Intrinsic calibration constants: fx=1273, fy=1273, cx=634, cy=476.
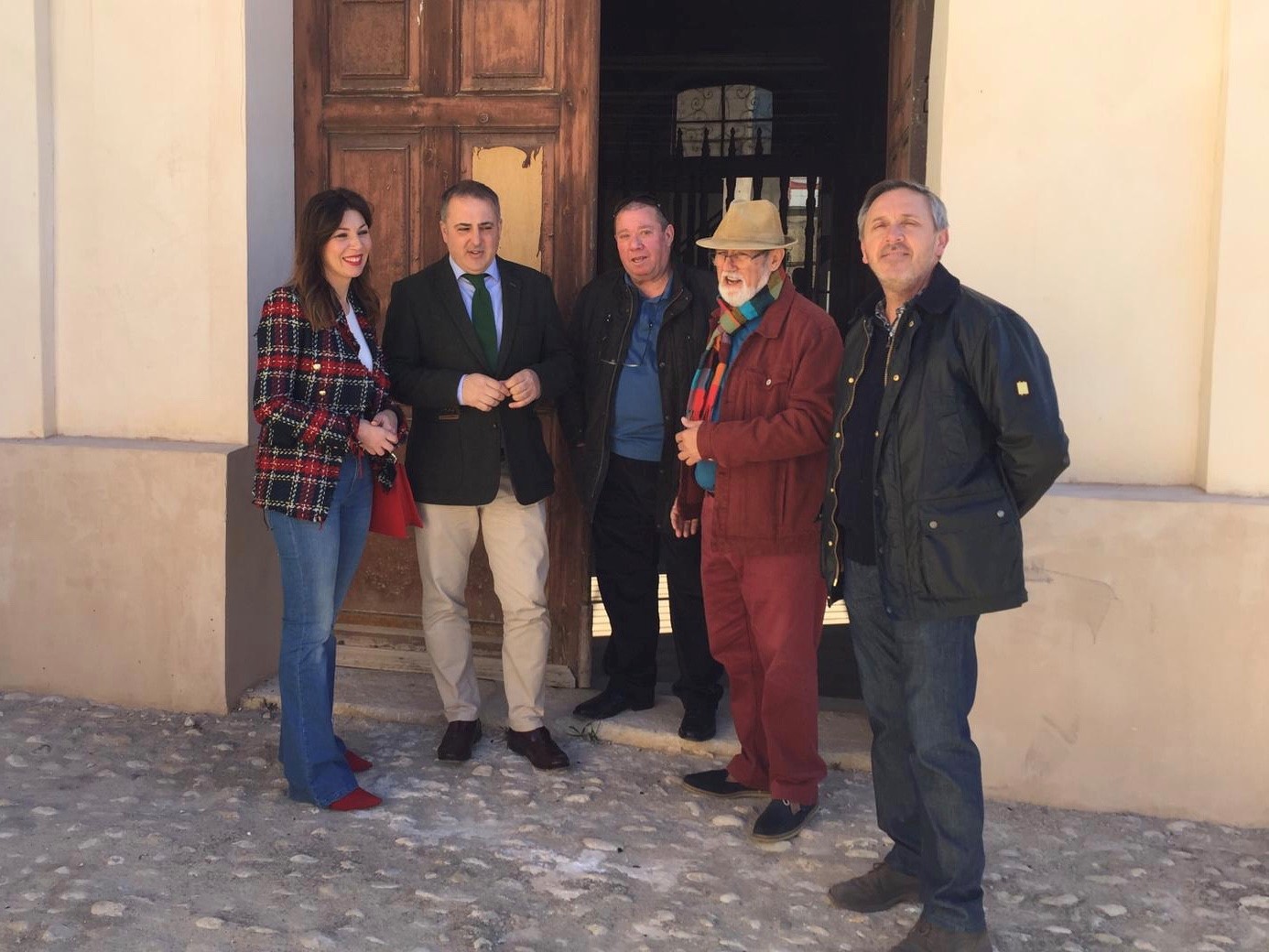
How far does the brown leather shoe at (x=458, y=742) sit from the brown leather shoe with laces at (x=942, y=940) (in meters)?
1.85

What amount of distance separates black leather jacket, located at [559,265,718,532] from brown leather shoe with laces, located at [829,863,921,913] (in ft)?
4.87

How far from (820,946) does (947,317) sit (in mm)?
1623

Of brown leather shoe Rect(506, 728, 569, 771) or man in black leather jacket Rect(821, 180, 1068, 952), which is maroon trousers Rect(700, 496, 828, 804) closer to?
man in black leather jacket Rect(821, 180, 1068, 952)

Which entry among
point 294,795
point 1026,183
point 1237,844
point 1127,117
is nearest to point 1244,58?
point 1127,117

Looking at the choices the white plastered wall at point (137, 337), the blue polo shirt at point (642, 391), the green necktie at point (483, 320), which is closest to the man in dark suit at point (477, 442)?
the green necktie at point (483, 320)

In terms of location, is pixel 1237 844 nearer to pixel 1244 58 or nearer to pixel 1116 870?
pixel 1116 870

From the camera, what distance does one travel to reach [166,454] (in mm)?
4887

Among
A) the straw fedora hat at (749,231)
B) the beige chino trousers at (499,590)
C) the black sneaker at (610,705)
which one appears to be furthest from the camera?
the black sneaker at (610,705)

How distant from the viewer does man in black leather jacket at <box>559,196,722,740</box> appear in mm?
4539

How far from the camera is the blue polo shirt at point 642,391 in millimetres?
4602

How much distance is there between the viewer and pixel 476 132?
514 cm

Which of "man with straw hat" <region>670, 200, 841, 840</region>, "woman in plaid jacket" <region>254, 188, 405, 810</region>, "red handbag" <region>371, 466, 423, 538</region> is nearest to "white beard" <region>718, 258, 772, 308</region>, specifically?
"man with straw hat" <region>670, 200, 841, 840</region>

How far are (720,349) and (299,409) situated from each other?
1308 millimetres

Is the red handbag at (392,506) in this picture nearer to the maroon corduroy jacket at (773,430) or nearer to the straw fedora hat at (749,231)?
the maroon corduroy jacket at (773,430)
